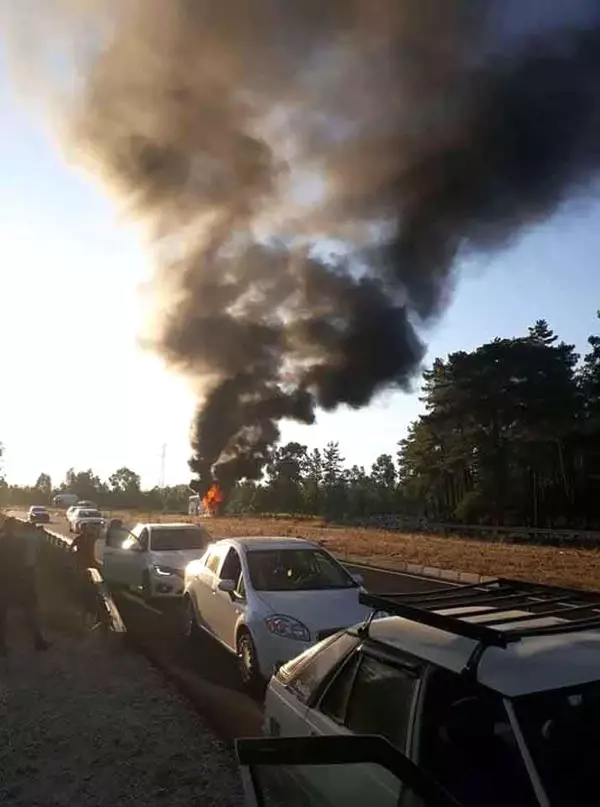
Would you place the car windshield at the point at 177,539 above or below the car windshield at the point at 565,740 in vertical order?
above

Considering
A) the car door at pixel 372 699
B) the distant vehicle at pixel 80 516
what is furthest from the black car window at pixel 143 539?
the distant vehicle at pixel 80 516

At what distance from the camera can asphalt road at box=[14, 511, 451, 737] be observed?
6664 mm

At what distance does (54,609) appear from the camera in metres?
13.2

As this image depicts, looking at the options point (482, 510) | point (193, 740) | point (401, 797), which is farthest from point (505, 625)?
point (482, 510)

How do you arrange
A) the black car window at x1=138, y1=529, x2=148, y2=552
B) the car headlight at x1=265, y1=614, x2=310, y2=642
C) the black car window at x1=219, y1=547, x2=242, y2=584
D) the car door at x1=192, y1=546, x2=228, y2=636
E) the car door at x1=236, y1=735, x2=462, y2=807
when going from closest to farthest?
the car door at x1=236, y1=735, x2=462, y2=807 < the car headlight at x1=265, y1=614, x2=310, y2=642 < the black car window at x1=219, y1=547, x2=242, y2=584 < the car door at x1=192, y1=546, x2=228, y2=636 < the black car window at x1=138, y1=529, x2=148, y2=552

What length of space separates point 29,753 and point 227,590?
9.20 feet

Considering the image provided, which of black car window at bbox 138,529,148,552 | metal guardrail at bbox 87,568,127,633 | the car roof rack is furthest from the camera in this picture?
black car window at bbox 138,529,148,552

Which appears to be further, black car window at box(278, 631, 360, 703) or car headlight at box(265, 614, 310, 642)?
car headlight at box(265, 614, 310, 642)

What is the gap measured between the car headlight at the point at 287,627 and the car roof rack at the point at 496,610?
10.0 ft

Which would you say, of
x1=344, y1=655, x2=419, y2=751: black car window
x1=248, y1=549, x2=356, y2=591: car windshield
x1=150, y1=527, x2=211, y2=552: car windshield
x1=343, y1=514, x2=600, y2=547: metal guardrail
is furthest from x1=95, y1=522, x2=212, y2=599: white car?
x1=343, y1=514, x2=600, y2=547: metal guardrail

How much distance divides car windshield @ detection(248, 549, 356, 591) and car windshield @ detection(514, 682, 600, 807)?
5586 mm

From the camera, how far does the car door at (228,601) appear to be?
8.20 meters

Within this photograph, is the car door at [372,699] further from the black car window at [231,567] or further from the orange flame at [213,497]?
the orange flame at [213,497]

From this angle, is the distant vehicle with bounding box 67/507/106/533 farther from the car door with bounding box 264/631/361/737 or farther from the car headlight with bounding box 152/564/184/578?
the car door with bounding box 264/631/361/737
